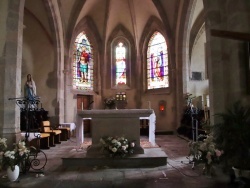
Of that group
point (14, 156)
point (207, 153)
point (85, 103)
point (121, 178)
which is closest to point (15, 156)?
point (14, 156)

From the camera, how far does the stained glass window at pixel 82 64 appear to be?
13.6 meters

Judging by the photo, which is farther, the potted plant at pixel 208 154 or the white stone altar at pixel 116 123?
the white stone altar at pixel 116 123

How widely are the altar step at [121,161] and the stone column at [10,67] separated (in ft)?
4.92

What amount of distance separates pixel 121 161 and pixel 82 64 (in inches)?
363

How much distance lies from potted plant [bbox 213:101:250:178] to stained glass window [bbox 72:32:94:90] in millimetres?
10178

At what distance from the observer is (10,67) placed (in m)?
5.97

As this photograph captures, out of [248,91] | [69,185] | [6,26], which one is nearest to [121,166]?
[69,185]

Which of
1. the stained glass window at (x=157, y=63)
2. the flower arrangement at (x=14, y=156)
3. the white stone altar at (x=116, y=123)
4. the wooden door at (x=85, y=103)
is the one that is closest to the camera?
the flower arrangement at (x=14, y=156)

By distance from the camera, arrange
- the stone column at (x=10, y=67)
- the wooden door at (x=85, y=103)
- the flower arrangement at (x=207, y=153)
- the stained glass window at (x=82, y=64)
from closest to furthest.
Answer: the flower arrangement at (x=207, y=153) → the stone column at (x=10, y=67) → the wooden door at (x=85, y=103) → the stained glass window at (x=82, y=64)

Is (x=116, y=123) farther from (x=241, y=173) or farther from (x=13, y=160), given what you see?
(x=241, y=173)

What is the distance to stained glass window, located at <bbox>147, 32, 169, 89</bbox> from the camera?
45.1 ft

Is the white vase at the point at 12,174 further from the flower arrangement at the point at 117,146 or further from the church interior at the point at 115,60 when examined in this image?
the church interior at the point at 115,60

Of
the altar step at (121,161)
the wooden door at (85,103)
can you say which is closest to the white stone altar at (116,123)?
the altar step at (121,161)

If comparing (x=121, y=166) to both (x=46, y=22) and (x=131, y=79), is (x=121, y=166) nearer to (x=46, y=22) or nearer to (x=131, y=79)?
(x=46, y=22)
